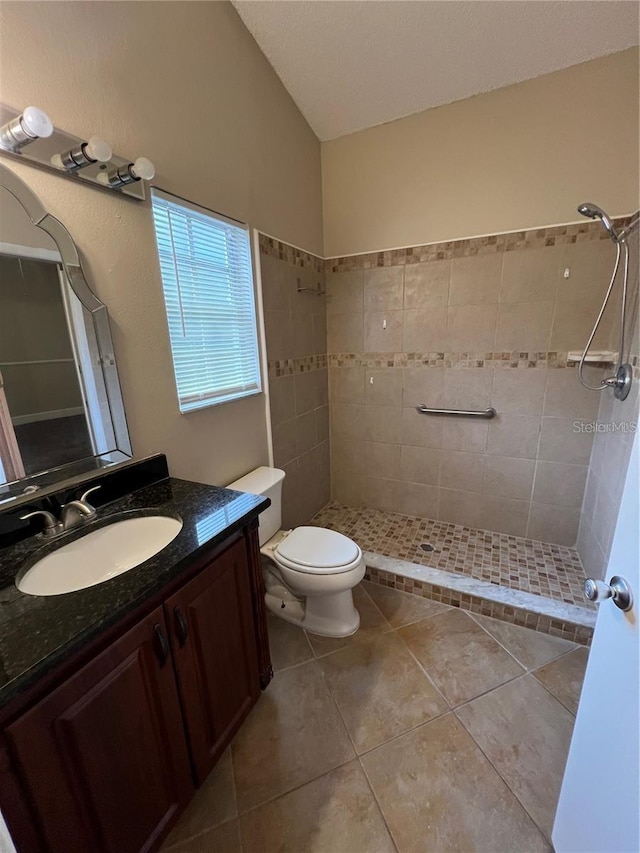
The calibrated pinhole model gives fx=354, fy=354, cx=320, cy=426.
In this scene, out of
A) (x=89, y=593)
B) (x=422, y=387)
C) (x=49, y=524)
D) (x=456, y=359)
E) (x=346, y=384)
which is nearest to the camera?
(x=89, y=593)

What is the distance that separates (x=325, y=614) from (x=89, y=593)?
1.24 metres

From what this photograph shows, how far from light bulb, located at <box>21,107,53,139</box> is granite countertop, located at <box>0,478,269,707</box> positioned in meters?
1.08

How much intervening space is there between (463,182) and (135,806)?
294 centimetres

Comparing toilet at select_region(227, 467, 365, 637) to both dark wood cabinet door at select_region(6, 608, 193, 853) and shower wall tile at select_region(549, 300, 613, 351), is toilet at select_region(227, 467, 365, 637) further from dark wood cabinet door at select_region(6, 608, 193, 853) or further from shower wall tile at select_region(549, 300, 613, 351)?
shower wall tile at select_region(549, 300, 613, 351)

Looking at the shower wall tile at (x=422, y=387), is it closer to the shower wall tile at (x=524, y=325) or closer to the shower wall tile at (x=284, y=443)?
the shower wall tile at (x=524, y=325)

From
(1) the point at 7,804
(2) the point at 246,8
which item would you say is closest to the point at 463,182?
(2) the point at 246,8

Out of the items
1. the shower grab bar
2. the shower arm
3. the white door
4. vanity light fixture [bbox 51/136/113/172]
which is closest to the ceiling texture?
the shower arm

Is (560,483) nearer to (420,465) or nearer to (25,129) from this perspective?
(420,465)

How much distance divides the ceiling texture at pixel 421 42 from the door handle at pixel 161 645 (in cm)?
248

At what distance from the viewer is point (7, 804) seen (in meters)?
0.63

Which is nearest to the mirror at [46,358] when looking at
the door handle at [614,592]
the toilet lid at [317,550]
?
the toilet lid at [317,550]

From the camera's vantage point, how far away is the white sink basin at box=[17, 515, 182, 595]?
99 centimetres

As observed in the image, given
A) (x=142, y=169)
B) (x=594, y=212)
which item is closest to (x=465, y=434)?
(x=594, y=212)

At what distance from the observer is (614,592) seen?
73 centimetres
